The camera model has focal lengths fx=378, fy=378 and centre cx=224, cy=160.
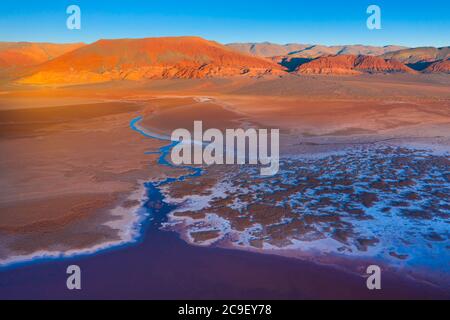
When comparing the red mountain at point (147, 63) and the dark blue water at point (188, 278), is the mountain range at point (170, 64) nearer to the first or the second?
the red mountain at point (147, 63)

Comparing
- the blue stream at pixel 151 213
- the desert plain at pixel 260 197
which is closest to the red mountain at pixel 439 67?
the desert plain at pixel 260 197

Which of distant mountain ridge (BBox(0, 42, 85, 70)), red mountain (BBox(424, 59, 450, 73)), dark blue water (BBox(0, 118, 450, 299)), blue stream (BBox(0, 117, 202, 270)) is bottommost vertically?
dark blue water (BBox(0, 118, 450, 299))

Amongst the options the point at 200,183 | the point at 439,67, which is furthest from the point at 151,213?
the point at 439,67

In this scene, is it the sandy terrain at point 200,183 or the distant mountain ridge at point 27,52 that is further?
the distant mountain ridge at point 27,52

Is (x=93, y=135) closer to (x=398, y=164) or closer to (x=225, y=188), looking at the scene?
(x=225, y=188)

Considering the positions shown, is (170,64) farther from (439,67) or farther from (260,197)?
(260,197)

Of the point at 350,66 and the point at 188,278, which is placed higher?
the point at 350,66

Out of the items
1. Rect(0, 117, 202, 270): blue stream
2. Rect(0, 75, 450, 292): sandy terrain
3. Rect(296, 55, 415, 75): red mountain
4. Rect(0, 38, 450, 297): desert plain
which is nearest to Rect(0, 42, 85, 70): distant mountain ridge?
Rect(296, 55, 415, 75): red mountain

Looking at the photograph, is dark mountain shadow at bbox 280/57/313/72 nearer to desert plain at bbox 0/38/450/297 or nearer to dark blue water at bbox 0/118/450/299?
desert plain at bbox 0/38/450/297

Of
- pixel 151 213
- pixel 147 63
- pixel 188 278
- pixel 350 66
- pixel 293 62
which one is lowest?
pixel 188 278

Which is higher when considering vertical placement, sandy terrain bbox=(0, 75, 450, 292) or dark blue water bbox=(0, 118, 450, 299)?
sandy terrain bbox=(0, 75, 450, 292)
